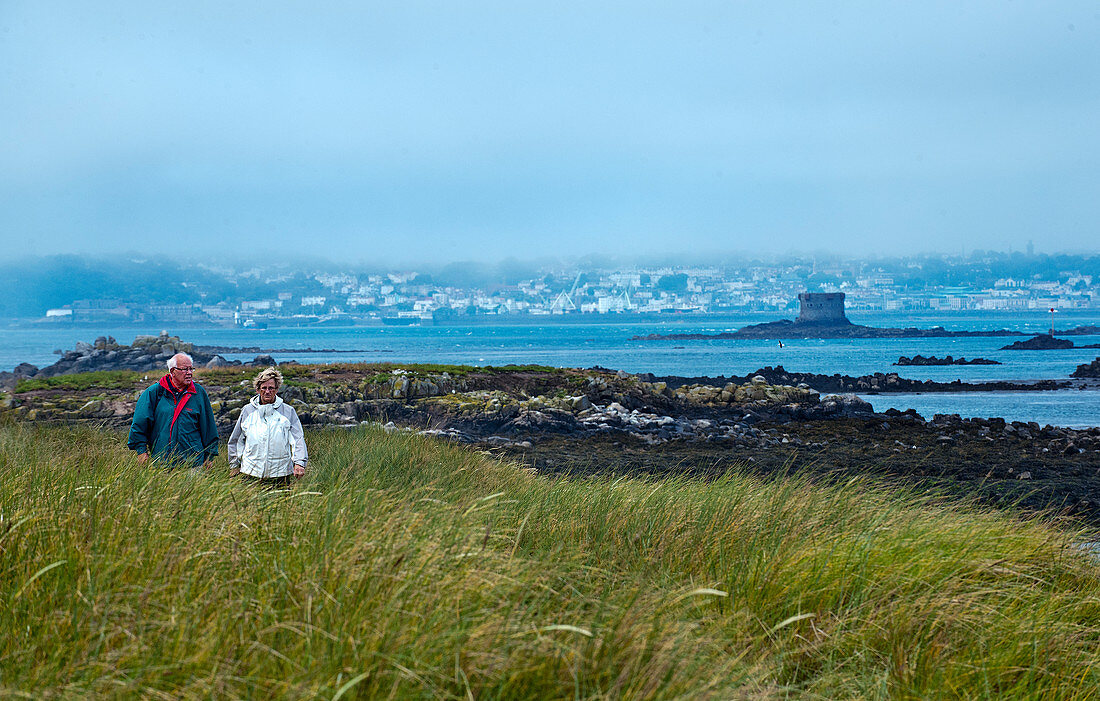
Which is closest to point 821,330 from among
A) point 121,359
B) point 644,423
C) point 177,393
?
point 121,359

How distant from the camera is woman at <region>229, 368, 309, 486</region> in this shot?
6.78 metres

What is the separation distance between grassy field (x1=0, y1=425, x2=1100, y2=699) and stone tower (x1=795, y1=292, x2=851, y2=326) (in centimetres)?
12456

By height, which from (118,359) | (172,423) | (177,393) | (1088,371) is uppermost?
(177,393)

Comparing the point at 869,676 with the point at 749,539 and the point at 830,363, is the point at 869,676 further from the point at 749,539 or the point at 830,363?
the point at 830,363

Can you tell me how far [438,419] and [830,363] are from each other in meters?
47.9

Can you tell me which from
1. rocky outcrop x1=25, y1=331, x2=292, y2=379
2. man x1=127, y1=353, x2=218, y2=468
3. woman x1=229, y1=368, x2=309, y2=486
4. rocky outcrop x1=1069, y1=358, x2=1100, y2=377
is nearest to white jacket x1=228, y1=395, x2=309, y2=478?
woman x1=229, y1=368, x2=309, y2=486

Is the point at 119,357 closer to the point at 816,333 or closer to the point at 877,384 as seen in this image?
the point at 877,384

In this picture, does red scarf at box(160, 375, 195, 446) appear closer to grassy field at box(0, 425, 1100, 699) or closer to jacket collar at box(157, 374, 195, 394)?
jacket collar at box(157, 374, 195, 394)

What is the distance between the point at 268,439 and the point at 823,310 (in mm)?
127200

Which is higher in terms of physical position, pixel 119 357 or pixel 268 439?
pixel 268 439

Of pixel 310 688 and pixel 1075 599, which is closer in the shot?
pixel 310 688

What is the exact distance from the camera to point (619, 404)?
78.2 ft

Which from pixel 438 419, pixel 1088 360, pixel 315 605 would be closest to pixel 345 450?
pixel 315 605

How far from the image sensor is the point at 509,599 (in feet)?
11.6
